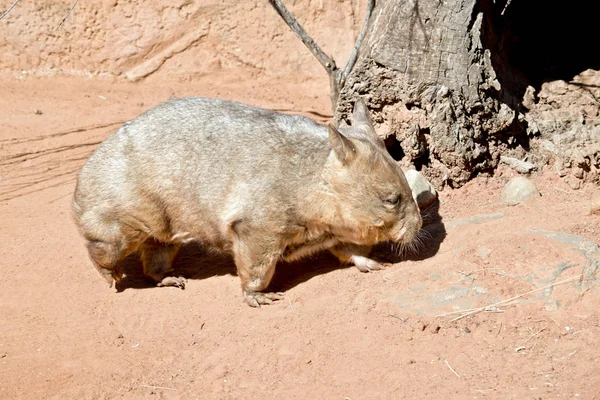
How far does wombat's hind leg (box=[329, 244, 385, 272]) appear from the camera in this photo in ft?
18.4

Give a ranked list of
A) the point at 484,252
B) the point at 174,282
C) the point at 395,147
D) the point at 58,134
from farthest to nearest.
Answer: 1. the point at 58,134
2. the point at 395,147
3. the point at 174,282
4. the point at 484,252

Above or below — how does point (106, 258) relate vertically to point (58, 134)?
above

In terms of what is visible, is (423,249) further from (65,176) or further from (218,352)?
(65,176)

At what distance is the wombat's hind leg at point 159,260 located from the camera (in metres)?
6.03

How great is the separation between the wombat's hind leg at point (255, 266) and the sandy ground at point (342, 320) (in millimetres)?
105

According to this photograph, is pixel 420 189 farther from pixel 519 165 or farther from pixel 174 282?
pixel 174 282

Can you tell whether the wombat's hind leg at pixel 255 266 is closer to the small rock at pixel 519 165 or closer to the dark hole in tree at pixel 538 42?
the small rock at pixel 519 165

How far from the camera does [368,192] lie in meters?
5.23

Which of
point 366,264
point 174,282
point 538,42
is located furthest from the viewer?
point 538,42

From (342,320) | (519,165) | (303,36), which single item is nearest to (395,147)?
(519,165)

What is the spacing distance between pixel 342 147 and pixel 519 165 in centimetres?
198

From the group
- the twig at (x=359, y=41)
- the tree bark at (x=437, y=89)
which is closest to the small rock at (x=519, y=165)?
the tree bark at (x=437, y=89)

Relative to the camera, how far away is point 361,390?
4.36m

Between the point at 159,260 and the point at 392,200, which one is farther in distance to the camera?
the point at 159,260
